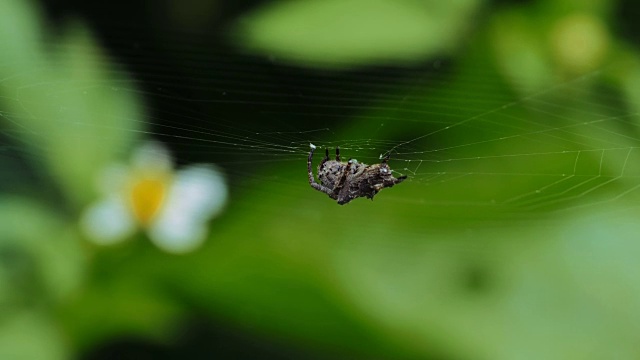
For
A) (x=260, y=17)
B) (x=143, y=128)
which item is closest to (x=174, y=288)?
(x=143, y=128)

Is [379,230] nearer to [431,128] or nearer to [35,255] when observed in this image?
[431,128]

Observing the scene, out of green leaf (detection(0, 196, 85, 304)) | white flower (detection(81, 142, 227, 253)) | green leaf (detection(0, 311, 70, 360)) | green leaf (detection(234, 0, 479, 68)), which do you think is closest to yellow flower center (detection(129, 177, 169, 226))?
white flower (detection(81, 142, 227, 253))

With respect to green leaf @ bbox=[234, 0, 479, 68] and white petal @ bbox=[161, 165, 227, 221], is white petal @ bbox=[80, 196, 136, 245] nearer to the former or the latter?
white petal @ bbox=[161, 165, 227, 221]

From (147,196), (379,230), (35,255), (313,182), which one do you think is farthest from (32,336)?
(379,230)

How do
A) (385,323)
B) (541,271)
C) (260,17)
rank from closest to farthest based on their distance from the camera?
(385,323) < (541,271) < (260,17)

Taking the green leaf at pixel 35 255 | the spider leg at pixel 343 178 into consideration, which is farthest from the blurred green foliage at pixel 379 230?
the spider leg at pixel 343 178

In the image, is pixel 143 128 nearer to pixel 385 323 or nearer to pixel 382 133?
pixel 382 133
